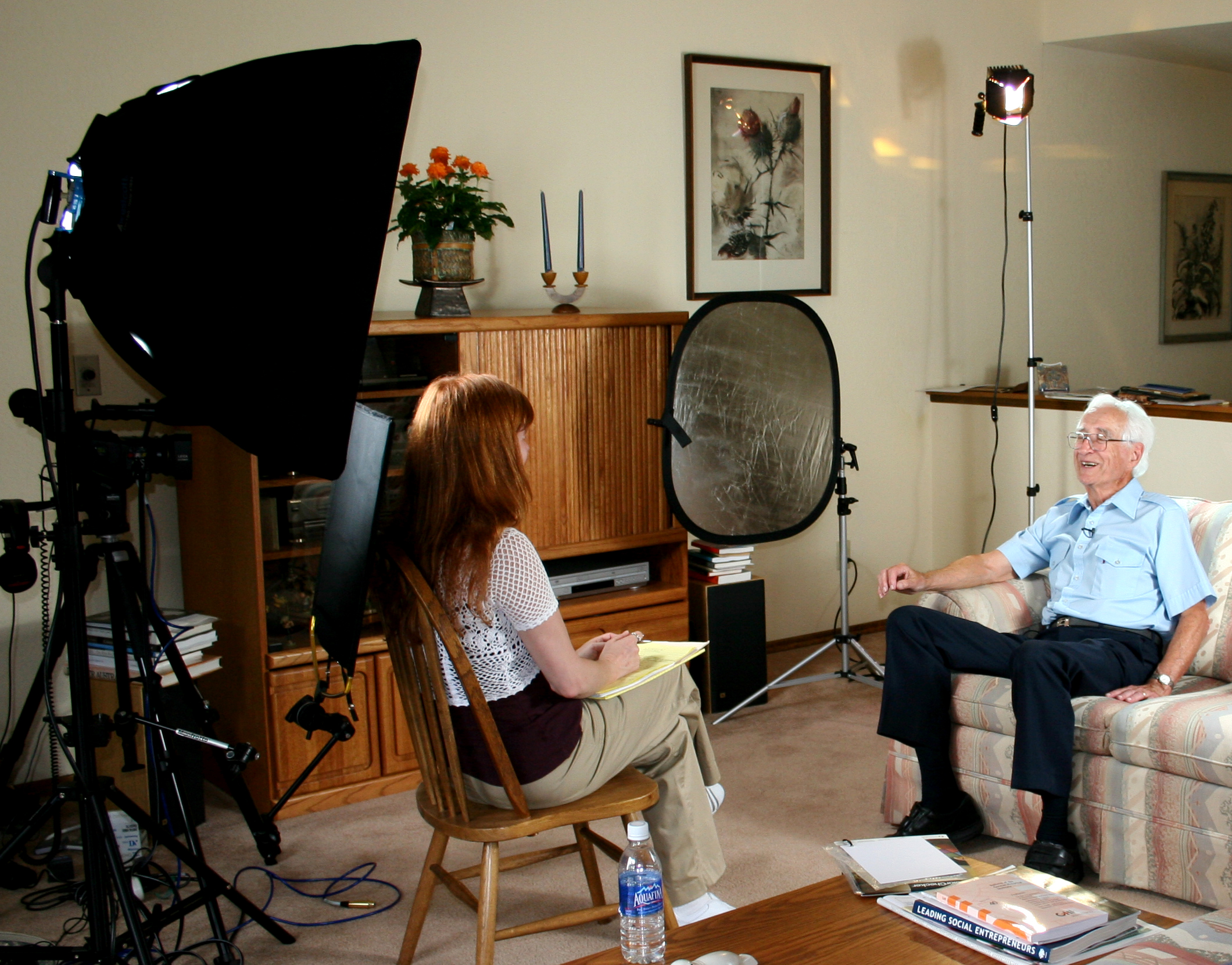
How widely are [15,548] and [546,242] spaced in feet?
6.19

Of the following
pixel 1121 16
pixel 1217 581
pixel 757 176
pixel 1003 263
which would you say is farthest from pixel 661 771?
pixel 1121 16

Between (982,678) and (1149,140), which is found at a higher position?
(1149,140)

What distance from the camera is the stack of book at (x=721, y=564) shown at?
3.80 meters

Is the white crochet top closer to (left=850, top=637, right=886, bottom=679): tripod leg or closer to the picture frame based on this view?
(left=850, top=637, right=886, bottom=679): tripod leg

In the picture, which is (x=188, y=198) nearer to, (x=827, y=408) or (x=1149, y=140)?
(x=827, y=408)

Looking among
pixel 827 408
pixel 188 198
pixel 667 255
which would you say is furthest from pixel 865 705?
pixel 188 198

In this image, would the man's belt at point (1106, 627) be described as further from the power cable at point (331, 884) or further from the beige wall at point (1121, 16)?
the beige wall at point (1121, 16)

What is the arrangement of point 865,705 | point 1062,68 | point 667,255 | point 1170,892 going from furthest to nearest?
point 1062,68, point 667,255, point 865,705, point 1170,892

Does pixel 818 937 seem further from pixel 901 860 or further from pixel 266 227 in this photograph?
pixel 266 227

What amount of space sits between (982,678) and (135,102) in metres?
2.13

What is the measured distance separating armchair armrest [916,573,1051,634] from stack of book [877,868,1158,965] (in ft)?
4.02

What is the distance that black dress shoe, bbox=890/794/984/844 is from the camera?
2701mm

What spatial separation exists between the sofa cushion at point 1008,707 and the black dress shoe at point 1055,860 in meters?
0.22

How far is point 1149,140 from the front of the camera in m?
5.25
